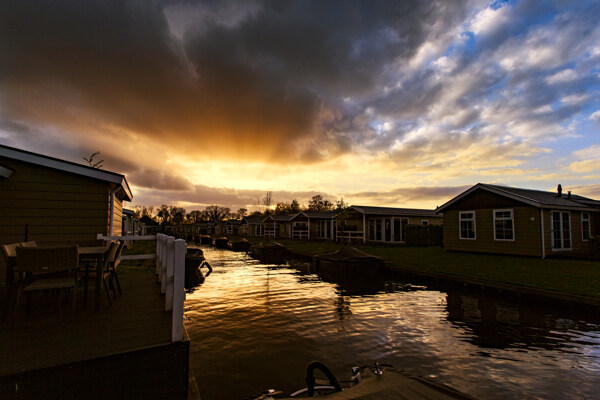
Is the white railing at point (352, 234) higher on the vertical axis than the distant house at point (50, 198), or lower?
lower

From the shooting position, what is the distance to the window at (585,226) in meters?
17.3

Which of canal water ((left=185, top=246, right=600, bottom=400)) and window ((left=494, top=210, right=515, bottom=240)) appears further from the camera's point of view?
window ((left=494, top=210, right=515, bottom=240))

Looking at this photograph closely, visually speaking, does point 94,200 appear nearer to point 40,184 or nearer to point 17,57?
point 40,184

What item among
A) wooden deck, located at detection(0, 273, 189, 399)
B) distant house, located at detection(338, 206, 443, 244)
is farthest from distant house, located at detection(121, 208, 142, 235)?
distant house, located at detection(338, 206, 443, 244)

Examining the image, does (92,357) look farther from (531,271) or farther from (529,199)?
(529,199)

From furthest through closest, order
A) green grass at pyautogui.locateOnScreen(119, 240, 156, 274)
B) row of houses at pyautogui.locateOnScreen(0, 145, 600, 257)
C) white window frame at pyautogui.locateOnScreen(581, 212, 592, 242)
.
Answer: white window frame at pyautogui.locateOnScreen(581, 212, 592, 242) < green grass at pyautogui.locateOnScreen(119, 240, 156, 274) < row of houses at pyautogui.locateOnScreen(0, 145, 600, 257)

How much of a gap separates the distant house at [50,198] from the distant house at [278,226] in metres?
35.9

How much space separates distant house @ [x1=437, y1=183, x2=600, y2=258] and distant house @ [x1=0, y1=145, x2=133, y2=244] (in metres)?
19.1

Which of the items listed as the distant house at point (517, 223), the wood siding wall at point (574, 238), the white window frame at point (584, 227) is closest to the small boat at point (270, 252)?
the distant house at point (517, 223)

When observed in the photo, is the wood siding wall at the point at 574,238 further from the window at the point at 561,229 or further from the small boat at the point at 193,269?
the small boat at the point at 193,269

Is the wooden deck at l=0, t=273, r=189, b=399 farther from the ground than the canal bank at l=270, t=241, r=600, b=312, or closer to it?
farther from the ground

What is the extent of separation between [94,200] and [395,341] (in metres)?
8.51

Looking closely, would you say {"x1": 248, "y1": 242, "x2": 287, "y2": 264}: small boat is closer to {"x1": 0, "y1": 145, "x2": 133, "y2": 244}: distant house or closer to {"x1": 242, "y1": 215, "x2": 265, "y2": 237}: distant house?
{"x1": 0, "y1": 145, "x2": 133, "y2": 244}: distant house

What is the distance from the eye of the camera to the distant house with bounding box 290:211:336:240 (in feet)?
119
